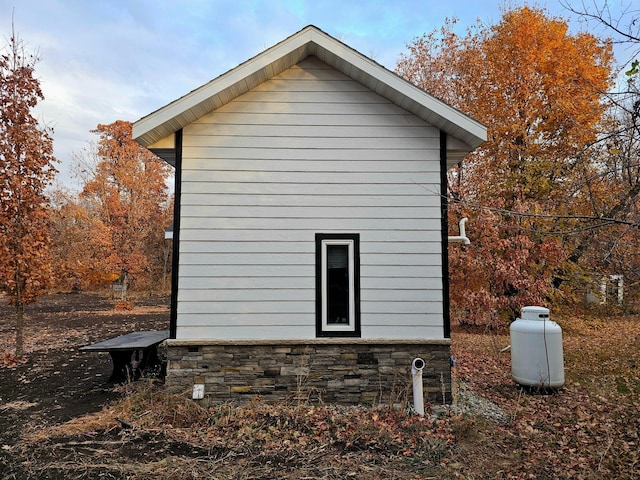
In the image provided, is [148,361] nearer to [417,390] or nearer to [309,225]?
[309,225]

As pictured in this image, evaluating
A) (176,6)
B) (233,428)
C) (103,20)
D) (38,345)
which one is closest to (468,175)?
(176,6)

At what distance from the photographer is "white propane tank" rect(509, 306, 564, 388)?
6.04 m

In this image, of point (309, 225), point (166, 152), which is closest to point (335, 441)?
point (309, 225)

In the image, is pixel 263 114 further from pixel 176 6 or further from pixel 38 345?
pixel 38 345

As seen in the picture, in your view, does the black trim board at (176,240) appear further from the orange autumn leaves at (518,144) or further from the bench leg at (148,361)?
the orange autumn leaves at (518,144)

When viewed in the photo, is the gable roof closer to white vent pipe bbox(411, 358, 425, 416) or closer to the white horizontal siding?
the white horizontal siding

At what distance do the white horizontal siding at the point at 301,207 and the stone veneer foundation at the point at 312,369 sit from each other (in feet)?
0.59

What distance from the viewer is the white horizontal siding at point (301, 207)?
5.46m

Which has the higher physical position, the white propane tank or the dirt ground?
the white propane tank

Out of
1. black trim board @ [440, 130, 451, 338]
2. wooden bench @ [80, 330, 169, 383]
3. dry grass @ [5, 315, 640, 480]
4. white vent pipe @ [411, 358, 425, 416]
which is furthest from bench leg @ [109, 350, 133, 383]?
black trim board @ [440, 130, 451, 338]

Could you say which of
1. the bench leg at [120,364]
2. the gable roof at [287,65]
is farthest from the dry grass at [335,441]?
the gable roof at [287,65]

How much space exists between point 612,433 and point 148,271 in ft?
76.8

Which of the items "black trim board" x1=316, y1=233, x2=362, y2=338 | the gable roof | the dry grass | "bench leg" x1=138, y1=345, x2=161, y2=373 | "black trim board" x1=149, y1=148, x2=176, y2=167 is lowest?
the dry grass

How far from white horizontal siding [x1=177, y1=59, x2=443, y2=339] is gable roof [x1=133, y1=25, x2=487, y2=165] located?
17 centimetres
